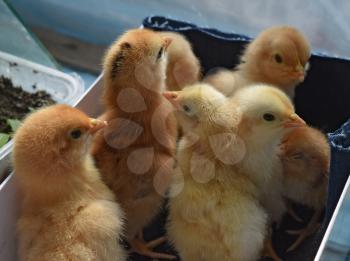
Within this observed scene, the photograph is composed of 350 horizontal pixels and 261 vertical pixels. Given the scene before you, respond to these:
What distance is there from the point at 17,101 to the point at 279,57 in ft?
2.60

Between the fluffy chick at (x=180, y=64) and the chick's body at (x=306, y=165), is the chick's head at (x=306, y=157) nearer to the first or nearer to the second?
the chick's body at (x=306, y=165)

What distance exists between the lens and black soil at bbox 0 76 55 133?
164 cm

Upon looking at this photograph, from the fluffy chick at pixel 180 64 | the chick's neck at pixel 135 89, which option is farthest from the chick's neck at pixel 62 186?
the fluffy chick at pixel 180 64

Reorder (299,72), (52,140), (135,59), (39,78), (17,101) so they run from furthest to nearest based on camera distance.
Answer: (39,78)
(17,101)
(299,72)
(135,59)
(52,140)

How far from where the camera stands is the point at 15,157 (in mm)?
1143

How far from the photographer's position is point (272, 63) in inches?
56.1

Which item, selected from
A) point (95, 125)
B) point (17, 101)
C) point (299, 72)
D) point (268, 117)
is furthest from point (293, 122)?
point (17, 101)

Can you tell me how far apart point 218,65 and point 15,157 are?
72 cm

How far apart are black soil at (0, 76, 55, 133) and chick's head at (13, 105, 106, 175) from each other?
50 cm

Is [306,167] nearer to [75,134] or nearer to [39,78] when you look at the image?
[75,134]

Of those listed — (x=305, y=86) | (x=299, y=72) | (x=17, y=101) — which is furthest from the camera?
(x=17, y=101)

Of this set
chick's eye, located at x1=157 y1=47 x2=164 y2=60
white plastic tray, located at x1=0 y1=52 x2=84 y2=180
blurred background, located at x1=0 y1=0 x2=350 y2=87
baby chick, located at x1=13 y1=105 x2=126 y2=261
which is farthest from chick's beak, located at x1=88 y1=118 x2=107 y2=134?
blurred background, located at x1=0 y1=0 x2=350 y2=87

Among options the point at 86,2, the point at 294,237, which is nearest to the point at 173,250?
the point at 294,237

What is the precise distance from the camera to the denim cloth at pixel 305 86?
1.32 m
